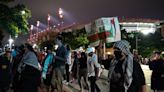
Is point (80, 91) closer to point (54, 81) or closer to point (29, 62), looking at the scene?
point (54, 81)

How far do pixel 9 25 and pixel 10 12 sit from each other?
4.53 feet

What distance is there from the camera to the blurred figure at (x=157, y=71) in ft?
36.2

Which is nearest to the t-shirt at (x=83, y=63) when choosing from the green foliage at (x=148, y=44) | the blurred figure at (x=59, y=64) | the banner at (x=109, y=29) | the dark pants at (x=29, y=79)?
the blurred figure at (x=59, y=64)

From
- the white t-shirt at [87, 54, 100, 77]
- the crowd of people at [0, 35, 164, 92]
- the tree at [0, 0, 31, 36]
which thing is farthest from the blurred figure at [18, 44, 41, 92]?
the tree at [0, 0, 31, 36]

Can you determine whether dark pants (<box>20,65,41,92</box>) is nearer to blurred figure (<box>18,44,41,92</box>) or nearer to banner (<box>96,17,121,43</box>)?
blurred figure (<box>18,44,41,92</box>)

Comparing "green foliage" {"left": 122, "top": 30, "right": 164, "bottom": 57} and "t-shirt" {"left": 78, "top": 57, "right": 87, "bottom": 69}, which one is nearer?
"t-shirt" {"left": 78, "top": 57, "right": 87, "bottom": 69}

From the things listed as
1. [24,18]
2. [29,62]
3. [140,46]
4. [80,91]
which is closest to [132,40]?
[140,46]

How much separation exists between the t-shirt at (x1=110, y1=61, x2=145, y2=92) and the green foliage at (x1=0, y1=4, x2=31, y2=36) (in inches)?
1160

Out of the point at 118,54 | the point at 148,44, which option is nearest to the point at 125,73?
the point at 118,54

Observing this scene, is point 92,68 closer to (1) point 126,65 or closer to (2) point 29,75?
(2) point 29,75

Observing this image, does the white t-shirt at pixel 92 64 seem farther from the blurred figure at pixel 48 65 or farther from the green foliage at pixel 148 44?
the green foliage at pixel 148 44

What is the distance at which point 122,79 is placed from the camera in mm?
5699

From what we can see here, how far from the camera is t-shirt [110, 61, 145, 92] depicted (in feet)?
18.5

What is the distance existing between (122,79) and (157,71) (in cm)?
574
